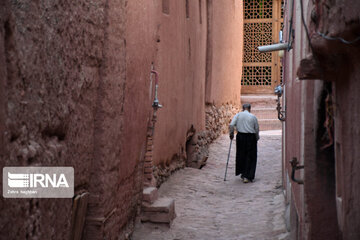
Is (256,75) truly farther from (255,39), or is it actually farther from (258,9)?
(258,9)

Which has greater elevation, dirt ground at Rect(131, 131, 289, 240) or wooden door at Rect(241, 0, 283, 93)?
wooden door at Rect(241, 0, 283, 93)

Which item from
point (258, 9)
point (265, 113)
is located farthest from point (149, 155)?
point (258, 9)

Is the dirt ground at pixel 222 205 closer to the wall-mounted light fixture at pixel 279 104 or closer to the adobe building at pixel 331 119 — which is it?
the wall-mounted light fixture at pixel 279 104

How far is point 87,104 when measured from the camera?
3531 millimetres

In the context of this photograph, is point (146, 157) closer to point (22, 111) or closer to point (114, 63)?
point (114, 63)

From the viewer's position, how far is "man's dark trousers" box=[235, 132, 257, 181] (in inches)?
329

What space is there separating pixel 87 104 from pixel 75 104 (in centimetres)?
27

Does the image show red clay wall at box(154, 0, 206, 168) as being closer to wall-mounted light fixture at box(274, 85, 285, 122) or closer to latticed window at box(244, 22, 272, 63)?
wall-mounted light fixture at box(274, 85, 285, 122)

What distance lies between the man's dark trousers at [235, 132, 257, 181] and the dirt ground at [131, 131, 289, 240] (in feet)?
0.68

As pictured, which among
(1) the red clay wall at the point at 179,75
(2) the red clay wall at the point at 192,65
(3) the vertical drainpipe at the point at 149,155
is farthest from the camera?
(2) the red clay wall at the point at 192,65

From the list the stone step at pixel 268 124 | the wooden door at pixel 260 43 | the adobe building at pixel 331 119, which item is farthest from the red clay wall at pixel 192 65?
the adobe building at pixel 331 119

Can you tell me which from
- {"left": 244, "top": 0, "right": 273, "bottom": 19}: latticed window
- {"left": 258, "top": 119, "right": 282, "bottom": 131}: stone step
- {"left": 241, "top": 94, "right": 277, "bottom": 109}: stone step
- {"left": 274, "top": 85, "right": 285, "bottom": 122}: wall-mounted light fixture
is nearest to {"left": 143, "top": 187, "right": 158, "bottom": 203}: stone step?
{"left": 274, "top": 85, "right": 285, "bottom": 122}: wall-mounted light fixture

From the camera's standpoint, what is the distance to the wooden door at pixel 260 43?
1573 centimetres

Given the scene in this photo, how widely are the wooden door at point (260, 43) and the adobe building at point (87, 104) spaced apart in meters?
8.84
